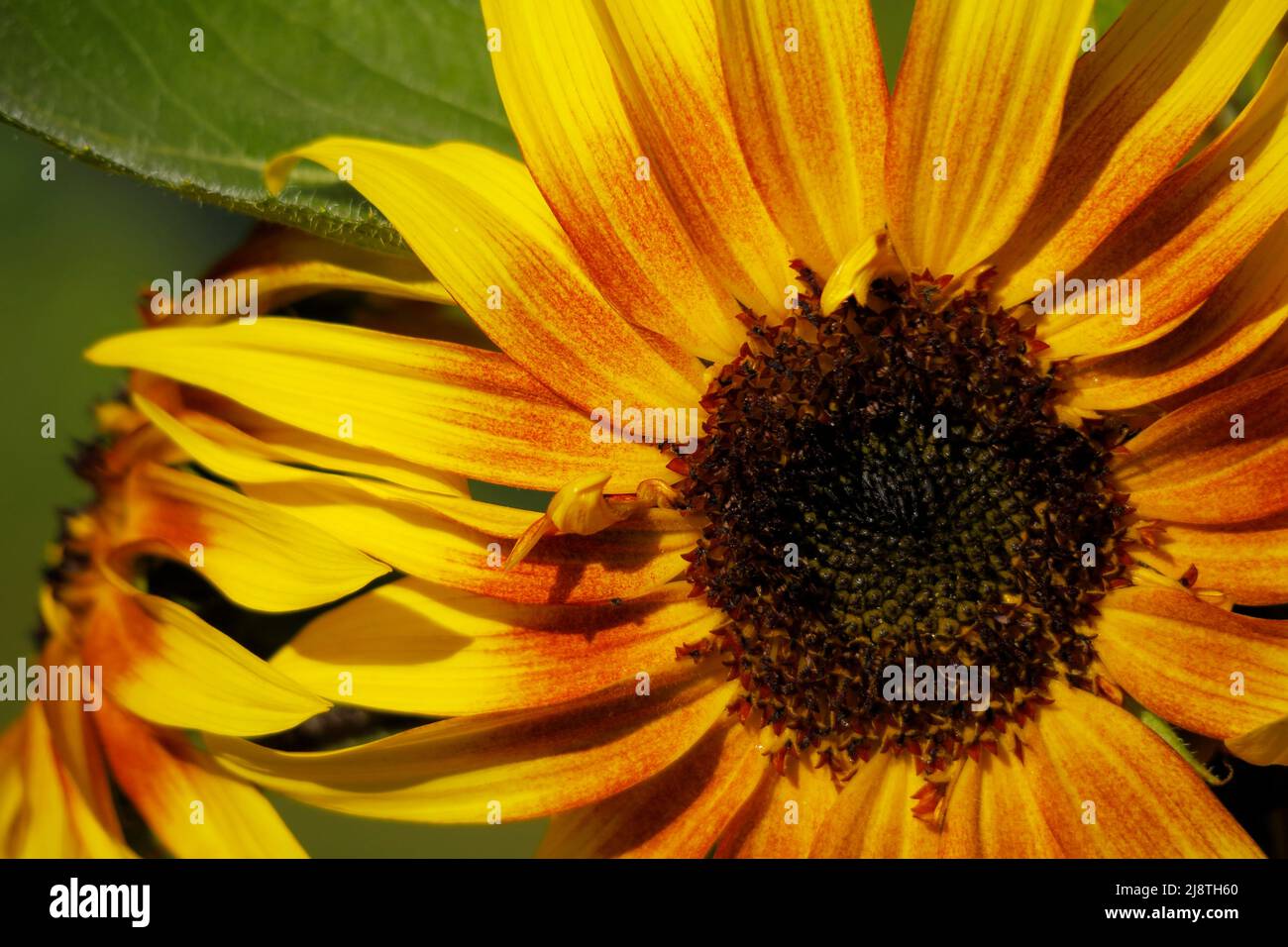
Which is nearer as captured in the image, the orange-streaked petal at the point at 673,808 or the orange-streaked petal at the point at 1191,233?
the orange-streaked petal at the point at 1191,233

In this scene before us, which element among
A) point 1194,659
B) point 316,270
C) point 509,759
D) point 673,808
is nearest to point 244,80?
point 316,270

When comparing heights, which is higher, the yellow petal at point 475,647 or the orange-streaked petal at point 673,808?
the yellow petal at point 475,647

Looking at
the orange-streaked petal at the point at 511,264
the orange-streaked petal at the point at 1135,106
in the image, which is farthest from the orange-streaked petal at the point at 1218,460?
the orange-streaked petal at the point at 511,264

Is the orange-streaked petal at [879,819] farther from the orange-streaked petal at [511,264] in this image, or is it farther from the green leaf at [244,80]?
the green leaf at [244,80]

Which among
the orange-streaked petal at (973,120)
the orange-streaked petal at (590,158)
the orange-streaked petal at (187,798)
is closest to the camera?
the orange-streaked petal at (973,120)

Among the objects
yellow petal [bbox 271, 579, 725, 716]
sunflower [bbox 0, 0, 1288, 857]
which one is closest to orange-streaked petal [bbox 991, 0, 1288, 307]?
sunflower [bbox 0, 0, 1288, 857]

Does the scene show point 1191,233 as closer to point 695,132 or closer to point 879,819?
point 695,132

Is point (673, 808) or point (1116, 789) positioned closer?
point (1116, 789)
